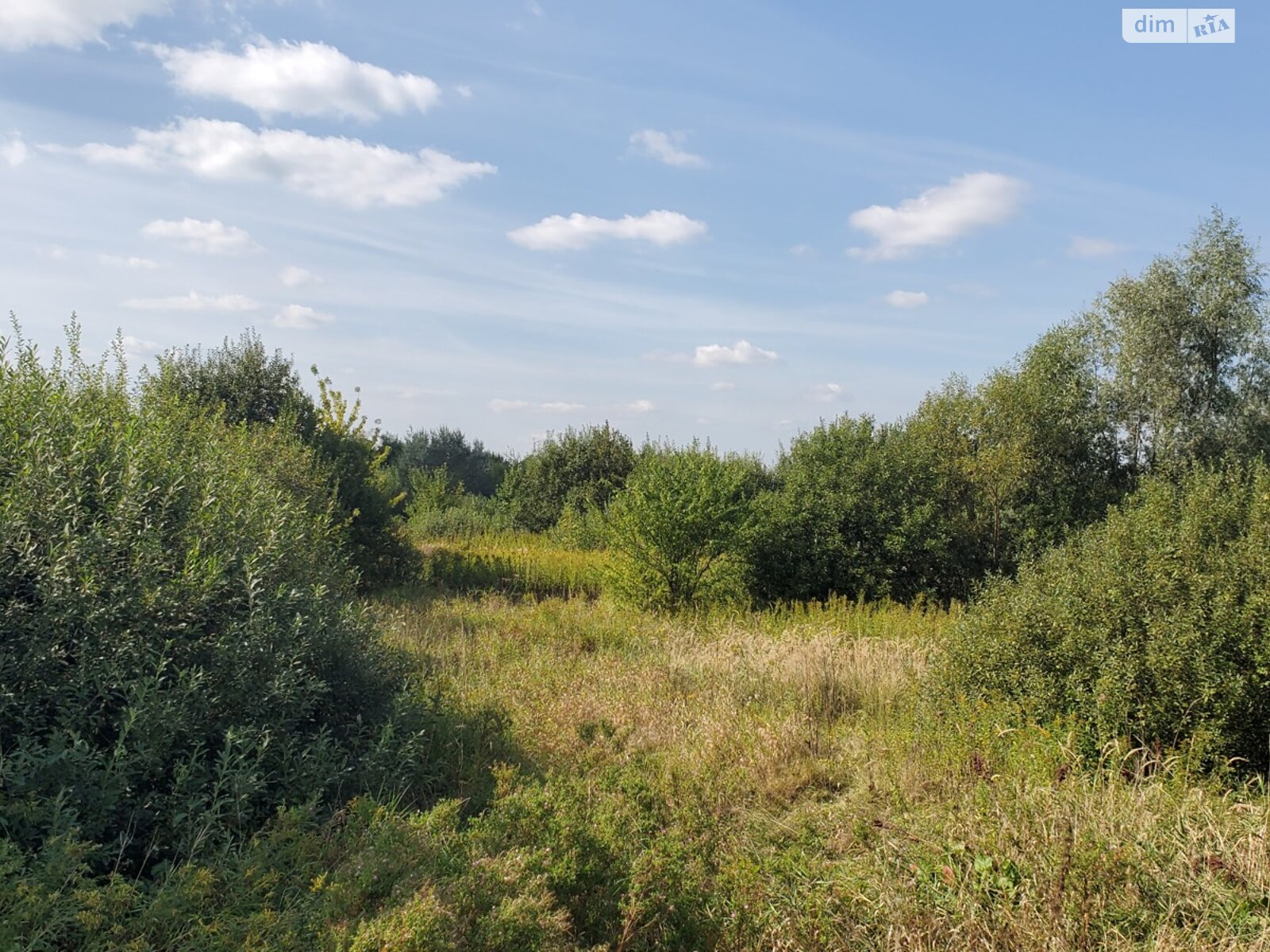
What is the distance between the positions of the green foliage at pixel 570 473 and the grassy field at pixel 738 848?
1894cm

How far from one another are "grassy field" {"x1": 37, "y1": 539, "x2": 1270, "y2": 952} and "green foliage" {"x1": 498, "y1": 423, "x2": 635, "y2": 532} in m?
18.9

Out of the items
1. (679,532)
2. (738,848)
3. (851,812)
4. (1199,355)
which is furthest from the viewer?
(1199,355)

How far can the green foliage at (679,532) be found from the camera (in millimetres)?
13594

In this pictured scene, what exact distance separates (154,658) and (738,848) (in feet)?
11.0

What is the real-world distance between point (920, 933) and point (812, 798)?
193 cm

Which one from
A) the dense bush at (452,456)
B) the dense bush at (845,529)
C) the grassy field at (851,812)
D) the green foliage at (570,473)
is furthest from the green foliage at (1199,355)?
the dense bush at (452,456)

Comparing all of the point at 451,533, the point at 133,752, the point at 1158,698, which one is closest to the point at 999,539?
the point at 451,533

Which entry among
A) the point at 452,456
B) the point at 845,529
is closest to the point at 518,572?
the point at 845,529

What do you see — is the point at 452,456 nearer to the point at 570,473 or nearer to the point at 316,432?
the point at 570,473

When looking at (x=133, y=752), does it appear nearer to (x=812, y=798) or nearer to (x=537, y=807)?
(x=537, y=807)

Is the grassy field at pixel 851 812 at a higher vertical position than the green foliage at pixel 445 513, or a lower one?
lower

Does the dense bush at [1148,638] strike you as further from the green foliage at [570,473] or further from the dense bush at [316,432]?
the green foliage at [570,473]

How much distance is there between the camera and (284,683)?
4.77m

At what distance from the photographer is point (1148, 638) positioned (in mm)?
5652
